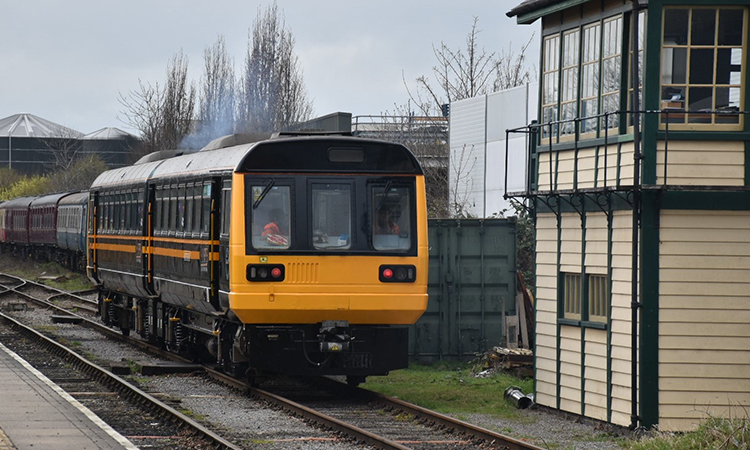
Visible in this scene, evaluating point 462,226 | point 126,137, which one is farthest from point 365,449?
point 126,137

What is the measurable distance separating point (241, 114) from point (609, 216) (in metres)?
39.5

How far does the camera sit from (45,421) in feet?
40.4

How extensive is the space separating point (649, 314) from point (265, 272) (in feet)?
14.3

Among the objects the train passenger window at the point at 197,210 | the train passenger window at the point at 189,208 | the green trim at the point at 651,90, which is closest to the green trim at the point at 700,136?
the green trim at the point at 651,90

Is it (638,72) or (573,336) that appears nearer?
(638,72)

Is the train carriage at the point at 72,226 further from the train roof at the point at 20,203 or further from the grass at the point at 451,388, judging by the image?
the grass at the point at 451,388

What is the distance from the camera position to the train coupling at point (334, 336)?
14.4 meters

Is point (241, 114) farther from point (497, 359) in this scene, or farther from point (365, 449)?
point (365, 449)

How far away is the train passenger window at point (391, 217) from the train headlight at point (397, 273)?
206 millimetres

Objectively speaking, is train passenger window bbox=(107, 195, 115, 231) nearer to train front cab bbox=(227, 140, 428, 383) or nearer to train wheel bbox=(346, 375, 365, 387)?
train wheel bbox=(346, 375, 365, 387)

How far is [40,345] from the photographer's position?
2197 cm

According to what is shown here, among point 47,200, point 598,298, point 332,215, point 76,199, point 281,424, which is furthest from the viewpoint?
point 47,200

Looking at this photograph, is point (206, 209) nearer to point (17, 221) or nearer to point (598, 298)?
point (598, 298)

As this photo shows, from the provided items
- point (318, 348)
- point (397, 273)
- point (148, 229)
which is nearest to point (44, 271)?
point (148, 229)
